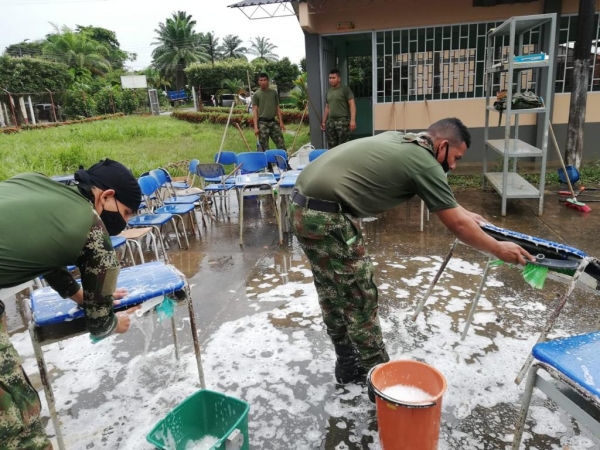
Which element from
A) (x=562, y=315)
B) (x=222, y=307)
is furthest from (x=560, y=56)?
(x=222, y=307)

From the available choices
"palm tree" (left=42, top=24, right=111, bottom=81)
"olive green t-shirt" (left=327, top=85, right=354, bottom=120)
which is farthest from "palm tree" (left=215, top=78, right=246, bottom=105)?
"olive green t-shirt" (left=327, top=85, right=354, bottom=120)

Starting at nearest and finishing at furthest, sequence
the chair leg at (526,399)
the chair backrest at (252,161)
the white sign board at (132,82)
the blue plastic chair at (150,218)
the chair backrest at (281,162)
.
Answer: the chair leg at (526,399), the blue plastic chair at (150,218), the chair backrest at (252,161), the chair backrest at (281,162), the white sign board at (132,82)

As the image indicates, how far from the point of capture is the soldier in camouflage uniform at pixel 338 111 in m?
7.39

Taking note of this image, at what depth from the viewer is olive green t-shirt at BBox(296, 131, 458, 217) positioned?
208cm

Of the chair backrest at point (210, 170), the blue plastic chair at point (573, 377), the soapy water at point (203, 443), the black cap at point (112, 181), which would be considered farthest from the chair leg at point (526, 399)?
the chair backrest at point (210, 170)

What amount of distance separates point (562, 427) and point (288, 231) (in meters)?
3.79

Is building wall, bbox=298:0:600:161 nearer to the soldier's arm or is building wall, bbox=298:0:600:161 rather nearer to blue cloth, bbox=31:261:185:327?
blue cloth, bbox=31:261:185:327

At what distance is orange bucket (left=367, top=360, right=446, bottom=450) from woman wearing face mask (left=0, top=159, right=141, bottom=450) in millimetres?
1240

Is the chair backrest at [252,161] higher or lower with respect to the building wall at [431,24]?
lower

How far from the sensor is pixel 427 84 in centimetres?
872

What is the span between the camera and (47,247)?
1466 mm

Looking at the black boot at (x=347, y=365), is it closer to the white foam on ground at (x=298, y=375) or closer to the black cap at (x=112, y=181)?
the white foam on ground at (x=298, y=375)

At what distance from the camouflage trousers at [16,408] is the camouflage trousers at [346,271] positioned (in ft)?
4.38

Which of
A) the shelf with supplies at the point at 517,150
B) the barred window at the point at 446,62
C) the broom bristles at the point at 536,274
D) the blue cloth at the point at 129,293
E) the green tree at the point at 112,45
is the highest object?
A: the green tree at the point at 112,45
